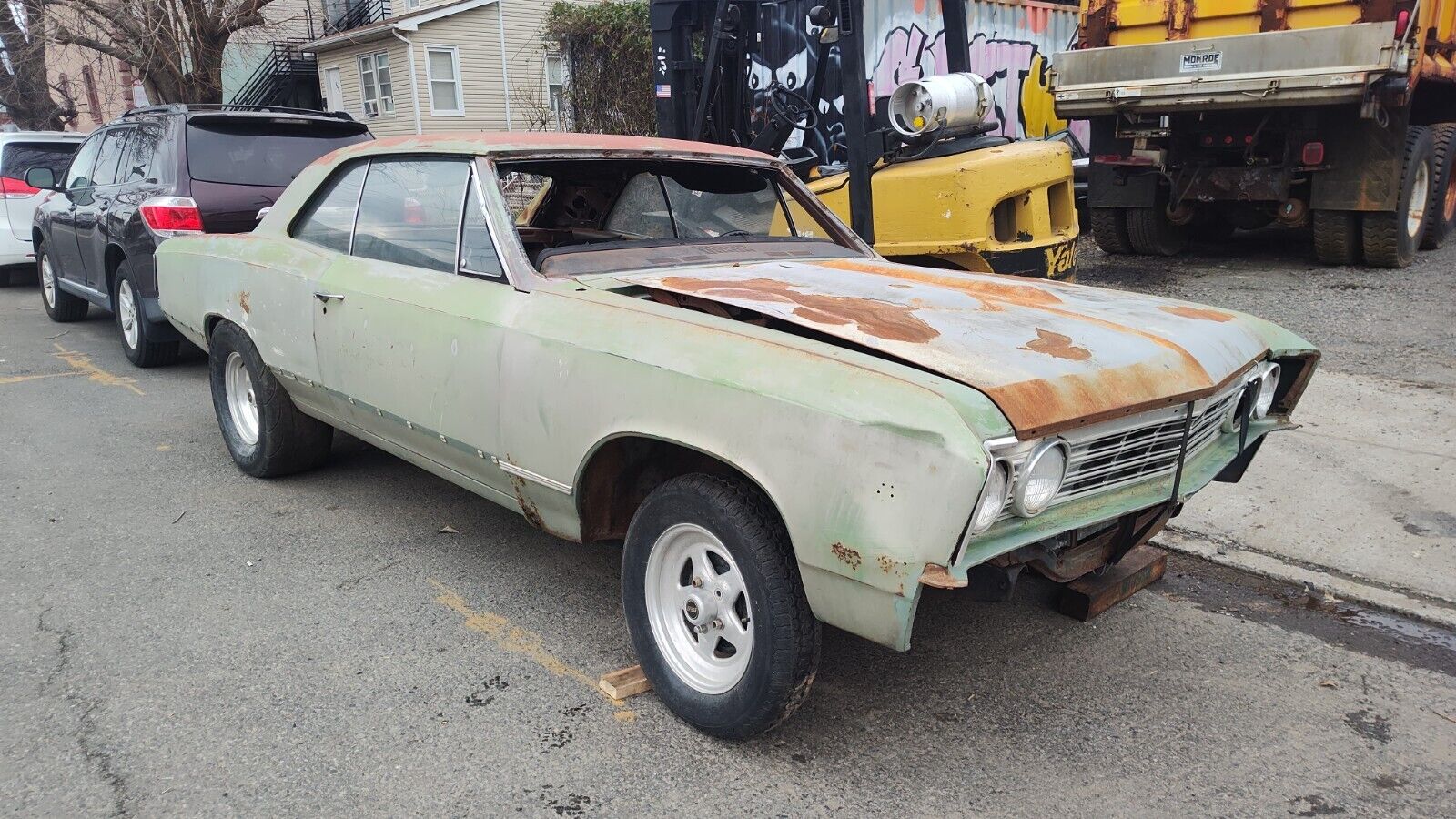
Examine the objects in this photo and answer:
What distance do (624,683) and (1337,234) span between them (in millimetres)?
8592

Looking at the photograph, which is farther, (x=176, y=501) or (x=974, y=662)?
(x=176, y=501)

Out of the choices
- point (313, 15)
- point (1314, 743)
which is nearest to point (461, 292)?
point (1314, 743)

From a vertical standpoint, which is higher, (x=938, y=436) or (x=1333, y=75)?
(x=1333, y=75)

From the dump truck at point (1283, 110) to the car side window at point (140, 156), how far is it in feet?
24.1

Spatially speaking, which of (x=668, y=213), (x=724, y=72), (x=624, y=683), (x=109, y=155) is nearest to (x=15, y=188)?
(x=109, y=155)

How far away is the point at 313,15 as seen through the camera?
28.9 meters

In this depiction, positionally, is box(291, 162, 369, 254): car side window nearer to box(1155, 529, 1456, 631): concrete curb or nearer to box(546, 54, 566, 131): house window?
box(1155, 529, 1456, 631): concrete curb

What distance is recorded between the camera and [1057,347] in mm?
2891

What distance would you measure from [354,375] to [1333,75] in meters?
7.52

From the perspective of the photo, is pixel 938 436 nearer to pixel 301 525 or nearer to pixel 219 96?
pixel 301 525

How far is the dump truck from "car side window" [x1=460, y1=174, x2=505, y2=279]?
6997 mm

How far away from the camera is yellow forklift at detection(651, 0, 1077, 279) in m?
6.52

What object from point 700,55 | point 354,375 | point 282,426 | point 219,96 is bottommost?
point 282,426

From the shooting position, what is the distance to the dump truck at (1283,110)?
801 cm
